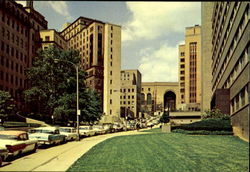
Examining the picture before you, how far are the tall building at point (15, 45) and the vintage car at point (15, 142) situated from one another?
51.4 m

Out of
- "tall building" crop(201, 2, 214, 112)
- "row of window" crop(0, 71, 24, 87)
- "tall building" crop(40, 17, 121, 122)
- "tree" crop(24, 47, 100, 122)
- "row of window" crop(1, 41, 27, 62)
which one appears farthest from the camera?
"tall building" crop(40, 17, 121, 122)

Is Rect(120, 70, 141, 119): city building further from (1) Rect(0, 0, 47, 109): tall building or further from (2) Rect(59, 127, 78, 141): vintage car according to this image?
(2) Rect(59, 127, 78, 141): vintage car

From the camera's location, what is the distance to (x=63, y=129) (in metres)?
29.0

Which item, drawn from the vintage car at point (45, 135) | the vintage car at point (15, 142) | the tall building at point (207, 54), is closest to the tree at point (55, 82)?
the vintage car at point (45, 135)

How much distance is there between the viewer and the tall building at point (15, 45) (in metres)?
66.9

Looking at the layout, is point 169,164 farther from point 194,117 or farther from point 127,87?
point 127,87

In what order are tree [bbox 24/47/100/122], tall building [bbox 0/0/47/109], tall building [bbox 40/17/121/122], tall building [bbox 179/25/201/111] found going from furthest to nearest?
tall building [bbox 179/25/201/111] < tall building [bbox 40/17/121/122] < tall building [bbox 0/0/47/109] < tree [bbox 24/47/100/122]

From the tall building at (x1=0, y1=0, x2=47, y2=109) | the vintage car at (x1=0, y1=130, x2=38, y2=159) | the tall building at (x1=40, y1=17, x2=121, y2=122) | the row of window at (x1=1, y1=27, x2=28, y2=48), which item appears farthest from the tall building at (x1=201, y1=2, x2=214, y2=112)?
the vintage car at (x1=0, y1=130, x2=38, y2=159)

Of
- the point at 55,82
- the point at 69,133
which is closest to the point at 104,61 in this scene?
the point at 55,82

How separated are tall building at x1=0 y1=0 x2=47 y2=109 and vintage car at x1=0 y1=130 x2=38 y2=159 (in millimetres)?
51448

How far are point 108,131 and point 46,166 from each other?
118 ft

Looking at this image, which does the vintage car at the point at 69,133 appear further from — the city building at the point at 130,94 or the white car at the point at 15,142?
the city building at the point at 130,94

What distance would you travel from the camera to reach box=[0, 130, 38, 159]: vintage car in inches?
576

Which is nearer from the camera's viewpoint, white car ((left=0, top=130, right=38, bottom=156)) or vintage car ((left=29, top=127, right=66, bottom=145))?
white car ((left=0, top=130, right=38, bottom=156))
